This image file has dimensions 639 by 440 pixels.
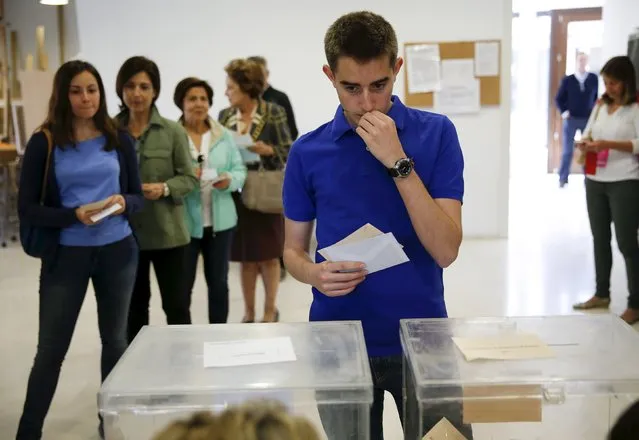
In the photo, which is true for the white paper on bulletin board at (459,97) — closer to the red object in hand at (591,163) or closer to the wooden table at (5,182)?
the red object in hand at (591,163)

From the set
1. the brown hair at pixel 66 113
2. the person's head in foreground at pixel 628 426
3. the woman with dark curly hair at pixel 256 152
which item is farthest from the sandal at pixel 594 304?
the person's head in foreground at pixel 628 426

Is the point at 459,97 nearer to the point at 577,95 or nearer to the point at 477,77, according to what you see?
the point at 477,77

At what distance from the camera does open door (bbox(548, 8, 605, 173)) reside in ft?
33.0

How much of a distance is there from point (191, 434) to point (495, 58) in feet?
18.6

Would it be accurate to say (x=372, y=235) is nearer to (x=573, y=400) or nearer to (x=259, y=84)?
(x=573, y=400)

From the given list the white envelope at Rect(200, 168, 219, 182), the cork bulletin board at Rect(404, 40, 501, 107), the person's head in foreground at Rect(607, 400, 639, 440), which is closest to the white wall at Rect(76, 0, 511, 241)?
the cork bulletin board at Rect(404, 40, 501, 107)

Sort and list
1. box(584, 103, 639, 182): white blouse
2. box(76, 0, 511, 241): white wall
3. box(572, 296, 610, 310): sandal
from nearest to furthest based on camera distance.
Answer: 1. box(584, 103, 639, 182): white blouse
2. box(572, 296, 610, 310): sandal
3. box(76, 0, 511, 241): white wall

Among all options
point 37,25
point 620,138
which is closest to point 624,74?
point 620,138

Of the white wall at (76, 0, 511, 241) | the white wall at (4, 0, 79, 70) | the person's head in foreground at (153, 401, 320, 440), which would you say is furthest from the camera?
the white wall at (4, 0, 79, 70)

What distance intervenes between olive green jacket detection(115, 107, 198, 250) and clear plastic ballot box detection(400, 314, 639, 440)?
2003 mm

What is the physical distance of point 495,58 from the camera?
6.11m

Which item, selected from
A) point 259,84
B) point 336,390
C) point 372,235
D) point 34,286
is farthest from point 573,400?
point 34,286

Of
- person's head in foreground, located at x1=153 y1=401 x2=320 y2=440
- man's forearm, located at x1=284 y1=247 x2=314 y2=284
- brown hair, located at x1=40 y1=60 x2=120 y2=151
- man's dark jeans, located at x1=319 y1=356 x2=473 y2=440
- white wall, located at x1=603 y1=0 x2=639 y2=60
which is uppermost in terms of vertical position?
white wall, located at x1=603 y1=0 x2=639 y2=60

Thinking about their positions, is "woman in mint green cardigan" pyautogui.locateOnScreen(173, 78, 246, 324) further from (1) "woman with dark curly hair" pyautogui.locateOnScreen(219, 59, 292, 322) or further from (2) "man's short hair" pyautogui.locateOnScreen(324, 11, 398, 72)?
(2) "man's short hair" pyautogui.locateOnScreen(324, 11, 398, 72)
